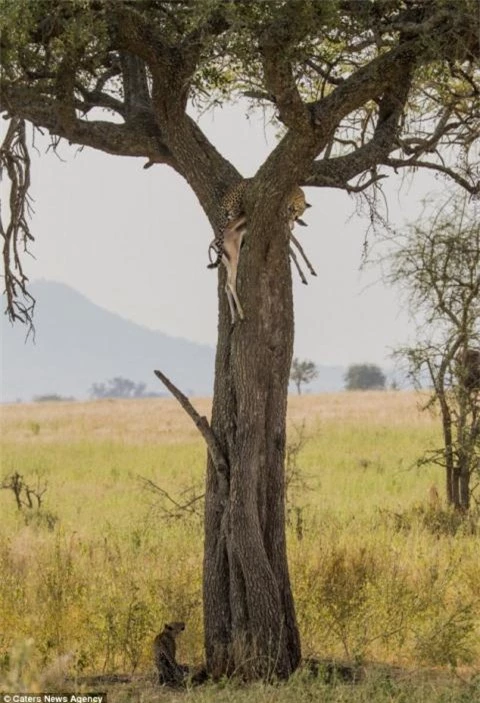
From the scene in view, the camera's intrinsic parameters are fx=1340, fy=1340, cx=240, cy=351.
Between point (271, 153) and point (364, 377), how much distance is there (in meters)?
69.4

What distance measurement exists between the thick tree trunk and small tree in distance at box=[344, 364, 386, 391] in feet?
219

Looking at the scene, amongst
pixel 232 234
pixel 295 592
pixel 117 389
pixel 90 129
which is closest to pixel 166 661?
pixel 295 592

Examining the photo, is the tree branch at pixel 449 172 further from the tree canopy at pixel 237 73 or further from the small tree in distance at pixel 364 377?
the small tree in distance at pixel 364 377

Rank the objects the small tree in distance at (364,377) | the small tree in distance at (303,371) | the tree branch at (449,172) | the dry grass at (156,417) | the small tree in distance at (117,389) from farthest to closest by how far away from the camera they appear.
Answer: the small tree in distance at (117,389) → the small tree in distance at (364,377) → the small tree in distance at (303,371) → the dry grass at (156,417) → the tree branch at (449,172)

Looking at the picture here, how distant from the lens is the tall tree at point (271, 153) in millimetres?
8281

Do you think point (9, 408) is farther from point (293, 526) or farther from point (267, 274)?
point (267, 274)

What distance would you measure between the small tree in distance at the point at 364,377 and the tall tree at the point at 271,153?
66561 millimetres

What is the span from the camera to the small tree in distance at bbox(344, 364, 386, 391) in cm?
7650

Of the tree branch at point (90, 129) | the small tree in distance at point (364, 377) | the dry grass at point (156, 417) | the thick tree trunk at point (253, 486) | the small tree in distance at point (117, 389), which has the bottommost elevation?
the thick tree trunk at point (253, 486)

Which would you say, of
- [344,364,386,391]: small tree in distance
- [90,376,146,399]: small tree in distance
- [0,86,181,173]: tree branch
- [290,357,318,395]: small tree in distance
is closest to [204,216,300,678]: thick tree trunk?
[0,86,181,173]: tree branch

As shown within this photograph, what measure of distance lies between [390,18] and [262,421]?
2.83 m

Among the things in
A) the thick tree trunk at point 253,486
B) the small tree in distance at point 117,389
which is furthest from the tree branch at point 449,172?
the small tree in distance at point 117,389

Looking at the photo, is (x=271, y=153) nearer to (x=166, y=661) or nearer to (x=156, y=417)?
(x=166, y=661)

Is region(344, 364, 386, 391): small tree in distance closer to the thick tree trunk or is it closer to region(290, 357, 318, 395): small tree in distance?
region(290, 357, 318, 395): small tree in distance
